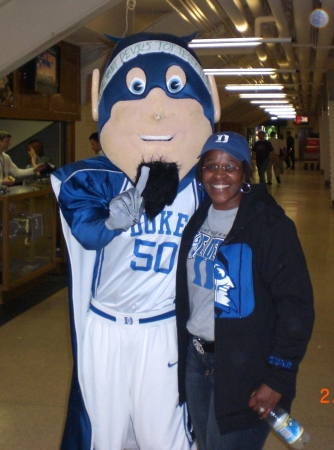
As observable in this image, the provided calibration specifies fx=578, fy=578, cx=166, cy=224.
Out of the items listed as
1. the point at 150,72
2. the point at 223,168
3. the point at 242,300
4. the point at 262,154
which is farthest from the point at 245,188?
the point at 262,154

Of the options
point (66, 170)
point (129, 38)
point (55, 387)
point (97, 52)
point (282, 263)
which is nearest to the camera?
point (282, 263)

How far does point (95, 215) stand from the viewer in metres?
1.95

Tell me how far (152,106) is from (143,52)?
A: 8.9 inches

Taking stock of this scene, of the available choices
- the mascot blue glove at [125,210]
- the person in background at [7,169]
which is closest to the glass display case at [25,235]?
the person in background at [7,169]

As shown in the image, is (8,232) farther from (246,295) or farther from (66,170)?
(246,295)

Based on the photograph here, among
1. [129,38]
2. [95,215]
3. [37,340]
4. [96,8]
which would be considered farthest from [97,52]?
[95,215]

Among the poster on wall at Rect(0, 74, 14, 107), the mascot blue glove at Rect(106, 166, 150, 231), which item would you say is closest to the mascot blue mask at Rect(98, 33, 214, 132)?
the mascot blue glove at Rect(106, 166, 150, 231)

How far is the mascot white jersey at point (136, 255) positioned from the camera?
6.72ft

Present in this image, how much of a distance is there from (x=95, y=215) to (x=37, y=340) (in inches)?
Answer: 108

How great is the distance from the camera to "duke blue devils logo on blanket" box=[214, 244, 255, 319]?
1.78 metres

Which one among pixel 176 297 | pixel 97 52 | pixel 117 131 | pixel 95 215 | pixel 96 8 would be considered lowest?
pixel 176 297

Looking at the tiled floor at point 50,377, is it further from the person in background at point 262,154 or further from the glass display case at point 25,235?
the person in background at point 262,154

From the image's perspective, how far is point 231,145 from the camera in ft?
6.18

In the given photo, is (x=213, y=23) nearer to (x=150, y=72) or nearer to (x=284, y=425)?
(x=150, y=72)
